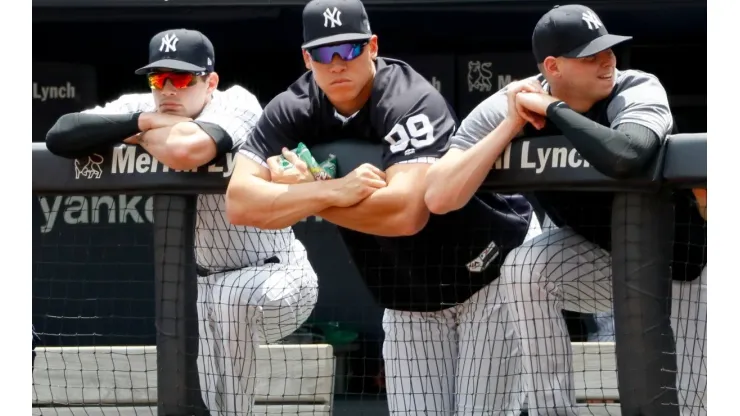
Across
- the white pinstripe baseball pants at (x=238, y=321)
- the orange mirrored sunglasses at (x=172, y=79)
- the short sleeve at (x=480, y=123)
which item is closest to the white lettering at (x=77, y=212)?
the white pinstripe baseball pants at (x=238, y=321)

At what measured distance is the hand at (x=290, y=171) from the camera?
3152 millimetres

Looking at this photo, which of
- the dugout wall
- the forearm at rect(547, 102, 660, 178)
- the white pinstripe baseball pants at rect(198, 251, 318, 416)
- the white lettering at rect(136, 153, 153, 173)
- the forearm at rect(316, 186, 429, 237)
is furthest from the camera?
the dugout wall

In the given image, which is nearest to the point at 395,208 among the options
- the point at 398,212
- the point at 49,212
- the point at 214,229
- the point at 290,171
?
the point at 398,212

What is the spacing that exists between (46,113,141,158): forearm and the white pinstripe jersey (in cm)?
20

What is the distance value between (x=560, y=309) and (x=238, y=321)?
36.5 inches

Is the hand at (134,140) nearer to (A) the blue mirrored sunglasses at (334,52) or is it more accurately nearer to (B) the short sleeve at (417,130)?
(A) the blue mirrored sunglasses at (334,52)

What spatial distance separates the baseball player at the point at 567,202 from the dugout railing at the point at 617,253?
0.07m

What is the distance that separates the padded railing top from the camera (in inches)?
113

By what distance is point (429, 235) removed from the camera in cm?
329

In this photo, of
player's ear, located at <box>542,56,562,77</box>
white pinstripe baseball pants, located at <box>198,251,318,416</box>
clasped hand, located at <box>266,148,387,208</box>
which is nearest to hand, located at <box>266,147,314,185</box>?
clasped hand, located at <box>266,148,387,208</box>

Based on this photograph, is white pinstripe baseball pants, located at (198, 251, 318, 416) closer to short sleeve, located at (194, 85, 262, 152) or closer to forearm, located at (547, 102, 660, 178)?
short sleeve, located at (194, 85, 262, 152)

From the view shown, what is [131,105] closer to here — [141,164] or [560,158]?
[141,164]

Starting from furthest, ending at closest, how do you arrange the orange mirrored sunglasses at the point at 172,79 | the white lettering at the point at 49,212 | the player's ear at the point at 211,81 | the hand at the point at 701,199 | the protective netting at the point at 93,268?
the white lettering at the point at 49,212
the protective netting at the point at 93,268
the player's ear at the point at 211,81
the orange mirrored sunglasses at the point at 172,79
the hand at the point at 701,199

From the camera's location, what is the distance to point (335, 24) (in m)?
3.20
